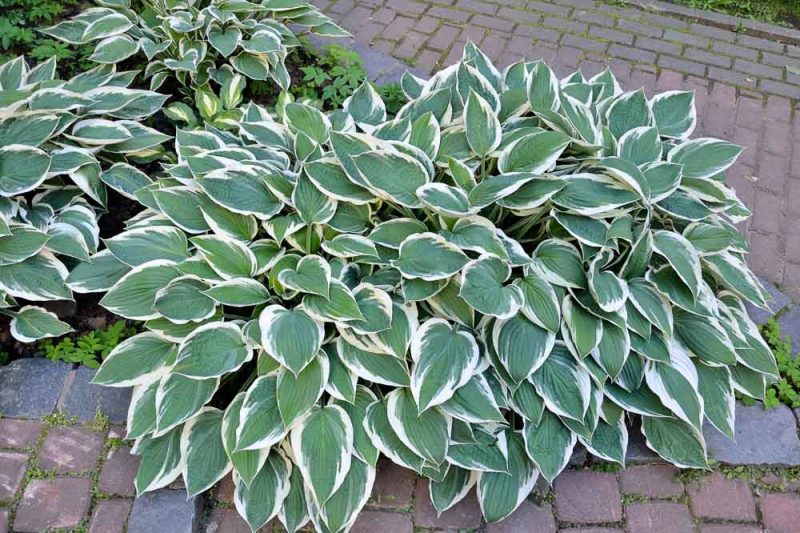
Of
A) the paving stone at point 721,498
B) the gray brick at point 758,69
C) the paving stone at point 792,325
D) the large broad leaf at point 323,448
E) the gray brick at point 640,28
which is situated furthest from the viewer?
the gray brick at point 640,28

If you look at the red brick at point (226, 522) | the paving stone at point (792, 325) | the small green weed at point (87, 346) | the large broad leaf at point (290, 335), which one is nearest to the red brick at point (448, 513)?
the red brick at point (226, 522)

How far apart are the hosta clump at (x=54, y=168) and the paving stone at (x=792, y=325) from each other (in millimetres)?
2449

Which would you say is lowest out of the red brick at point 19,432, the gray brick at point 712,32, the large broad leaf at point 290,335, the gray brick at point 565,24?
the red brick at point 19,432

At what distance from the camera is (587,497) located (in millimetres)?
1954

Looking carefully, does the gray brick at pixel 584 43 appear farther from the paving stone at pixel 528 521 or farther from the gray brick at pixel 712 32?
the paving stone at pixel 528 521

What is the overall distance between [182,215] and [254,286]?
0.41 metres

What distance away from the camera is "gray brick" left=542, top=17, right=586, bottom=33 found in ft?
12.4

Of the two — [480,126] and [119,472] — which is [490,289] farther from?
[119,472]

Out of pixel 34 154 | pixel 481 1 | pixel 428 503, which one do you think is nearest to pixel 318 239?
pixel 428 503

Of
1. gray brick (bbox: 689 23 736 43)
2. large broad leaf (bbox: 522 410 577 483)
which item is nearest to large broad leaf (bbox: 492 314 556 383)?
large broad leaf (bbox: 522 410 577 483)

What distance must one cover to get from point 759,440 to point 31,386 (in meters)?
2.33

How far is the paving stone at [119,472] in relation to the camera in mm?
1861

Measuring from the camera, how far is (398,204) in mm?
2121

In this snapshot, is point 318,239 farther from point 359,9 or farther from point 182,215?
point 359,9
